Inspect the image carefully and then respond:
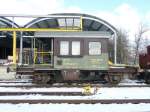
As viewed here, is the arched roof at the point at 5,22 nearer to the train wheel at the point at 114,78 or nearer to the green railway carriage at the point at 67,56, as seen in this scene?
the green railway carriage at the point at 67,56

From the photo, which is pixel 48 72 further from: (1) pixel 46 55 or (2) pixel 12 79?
(2) pixel 12 79

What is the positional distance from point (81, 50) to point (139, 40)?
34363mm

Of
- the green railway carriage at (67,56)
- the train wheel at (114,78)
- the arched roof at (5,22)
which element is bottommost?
the train wheel at (114,78)

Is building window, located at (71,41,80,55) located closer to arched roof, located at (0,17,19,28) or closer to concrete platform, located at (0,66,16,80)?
concrete platform, located at (0,66,16,80)

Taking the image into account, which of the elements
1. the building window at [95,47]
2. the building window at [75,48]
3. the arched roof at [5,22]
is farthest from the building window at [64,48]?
the arched roof at [5,22]

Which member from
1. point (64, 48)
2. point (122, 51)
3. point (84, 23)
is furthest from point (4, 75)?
point (122, 51)

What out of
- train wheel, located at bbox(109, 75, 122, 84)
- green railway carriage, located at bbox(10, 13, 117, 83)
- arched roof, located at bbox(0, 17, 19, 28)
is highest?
arched roof, located at bbox(0, 17, 19, 28)

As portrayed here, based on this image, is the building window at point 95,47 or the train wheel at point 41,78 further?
the building window at point 95,47

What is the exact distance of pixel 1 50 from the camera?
44031mm
